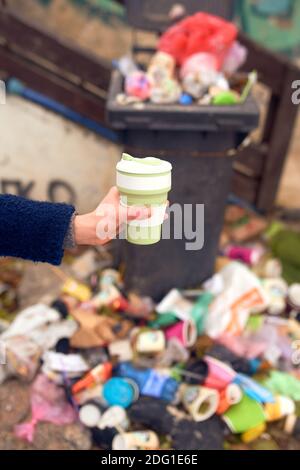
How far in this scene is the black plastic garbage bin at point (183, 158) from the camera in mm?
2127

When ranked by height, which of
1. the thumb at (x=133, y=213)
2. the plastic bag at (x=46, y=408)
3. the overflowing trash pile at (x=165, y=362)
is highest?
the thumb at (x=133, y=213)

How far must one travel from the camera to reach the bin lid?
2979 millimetres

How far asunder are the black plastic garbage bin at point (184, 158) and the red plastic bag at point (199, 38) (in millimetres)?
364

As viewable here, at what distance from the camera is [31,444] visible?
1.94m

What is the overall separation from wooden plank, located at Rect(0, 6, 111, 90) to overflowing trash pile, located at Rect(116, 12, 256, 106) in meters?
0.56

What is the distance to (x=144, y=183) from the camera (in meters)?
1.17

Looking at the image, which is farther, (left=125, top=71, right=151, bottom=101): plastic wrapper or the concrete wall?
the concrete wall

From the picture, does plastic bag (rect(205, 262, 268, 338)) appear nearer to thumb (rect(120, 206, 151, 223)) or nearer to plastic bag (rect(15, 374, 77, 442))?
plastic bag (rect(15, 374, 77, 442))

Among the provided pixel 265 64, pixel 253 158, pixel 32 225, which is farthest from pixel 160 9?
pixel 32 225

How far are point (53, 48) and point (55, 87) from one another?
0.27 meters

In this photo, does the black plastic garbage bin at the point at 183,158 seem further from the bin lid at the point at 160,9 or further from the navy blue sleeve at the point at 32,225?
the navy blue sleeve at the point at 32,225

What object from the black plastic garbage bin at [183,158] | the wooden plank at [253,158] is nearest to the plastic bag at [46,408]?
the black plastic garbage bin at [183,158]

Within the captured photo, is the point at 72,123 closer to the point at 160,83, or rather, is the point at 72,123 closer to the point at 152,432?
the point at 160,83

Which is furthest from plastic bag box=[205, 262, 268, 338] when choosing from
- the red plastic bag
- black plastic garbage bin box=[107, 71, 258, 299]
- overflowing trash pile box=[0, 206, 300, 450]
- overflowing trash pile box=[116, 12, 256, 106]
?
the red plastic bag
